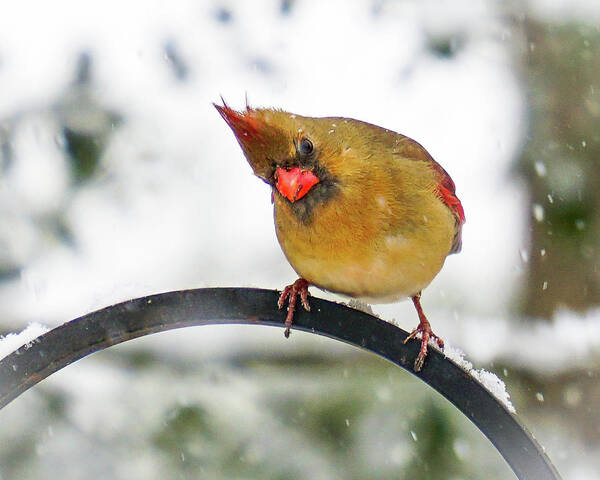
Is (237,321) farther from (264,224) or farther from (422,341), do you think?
(264,224)

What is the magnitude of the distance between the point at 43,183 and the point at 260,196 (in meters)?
0.94

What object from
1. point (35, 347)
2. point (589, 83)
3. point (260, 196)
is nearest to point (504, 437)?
point (35, 347)

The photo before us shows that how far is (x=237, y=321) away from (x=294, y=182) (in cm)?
33

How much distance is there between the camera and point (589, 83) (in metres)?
2.96

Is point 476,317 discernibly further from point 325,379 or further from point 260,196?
point 260,196

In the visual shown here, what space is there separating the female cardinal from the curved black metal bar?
12 centimetres

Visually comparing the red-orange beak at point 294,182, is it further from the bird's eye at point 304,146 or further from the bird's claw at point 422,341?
the bird's claw at point 422,341

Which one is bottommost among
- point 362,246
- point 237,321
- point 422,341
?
point 237,321

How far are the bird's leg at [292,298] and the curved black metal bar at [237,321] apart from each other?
1 cm

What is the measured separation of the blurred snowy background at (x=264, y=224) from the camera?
2641 millimetres

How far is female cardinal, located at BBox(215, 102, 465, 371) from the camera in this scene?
1.63 m

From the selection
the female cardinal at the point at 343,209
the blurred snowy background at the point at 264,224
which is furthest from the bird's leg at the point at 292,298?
the blurred snowy background at the point at 264,224

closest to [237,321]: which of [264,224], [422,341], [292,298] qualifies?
[292,298]

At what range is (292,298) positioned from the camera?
1586 mm
